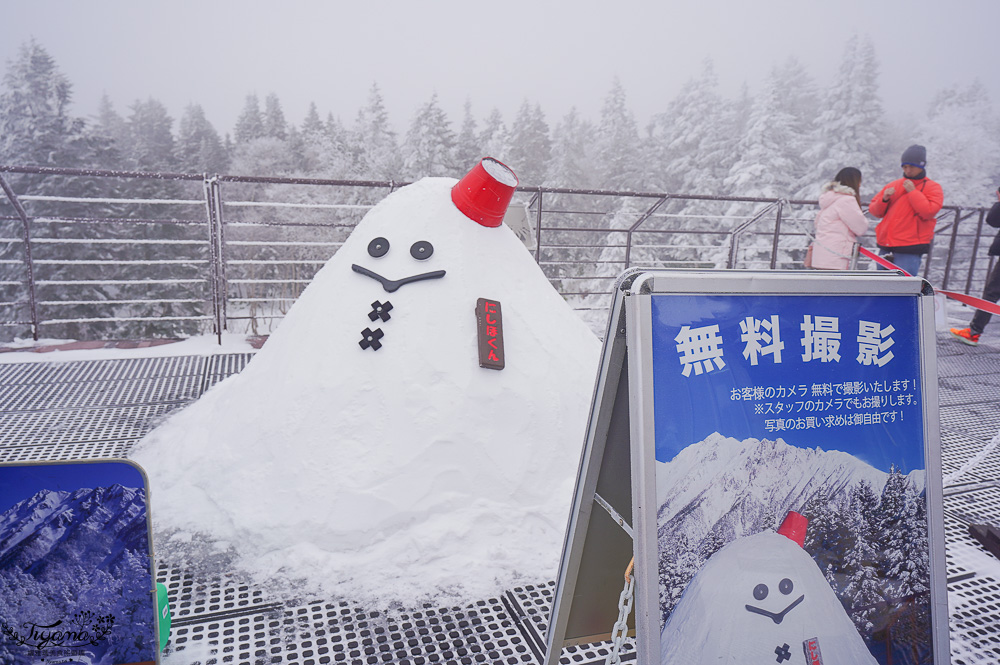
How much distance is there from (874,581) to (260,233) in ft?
81.2

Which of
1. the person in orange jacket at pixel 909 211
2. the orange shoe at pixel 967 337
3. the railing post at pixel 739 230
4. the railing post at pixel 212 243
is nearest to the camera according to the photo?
the railing post at pixel 212 243

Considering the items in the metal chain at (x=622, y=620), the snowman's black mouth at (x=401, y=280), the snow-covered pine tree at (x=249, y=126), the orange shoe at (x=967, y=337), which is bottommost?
the orange shoe at (x=967, y=337)

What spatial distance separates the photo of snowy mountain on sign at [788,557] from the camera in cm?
113

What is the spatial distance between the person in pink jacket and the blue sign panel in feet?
14.2

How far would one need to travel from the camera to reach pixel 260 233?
23.2 m

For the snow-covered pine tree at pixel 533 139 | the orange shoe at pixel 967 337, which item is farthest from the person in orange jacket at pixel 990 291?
the snow-covered pine tree at pixel 533 139

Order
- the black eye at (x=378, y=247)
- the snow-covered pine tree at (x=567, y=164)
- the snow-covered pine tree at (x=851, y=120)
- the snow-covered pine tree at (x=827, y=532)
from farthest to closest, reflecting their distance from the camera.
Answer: the snow-covered pine tree at (x=567, y=164) → the snow-covered pine tree at (x=851, y=120) → the black eye at (x=378, y=247) → the snow-covered pine tree at (x=827, y=532)

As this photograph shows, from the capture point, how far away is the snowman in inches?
44.7

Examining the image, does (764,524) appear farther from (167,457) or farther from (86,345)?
(86,345)

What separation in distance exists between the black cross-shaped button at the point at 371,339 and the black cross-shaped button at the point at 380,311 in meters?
0.06

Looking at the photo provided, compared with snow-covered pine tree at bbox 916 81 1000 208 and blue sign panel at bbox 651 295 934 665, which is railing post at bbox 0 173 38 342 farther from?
snow-covered pine tree at bbox 916 81 1000 208

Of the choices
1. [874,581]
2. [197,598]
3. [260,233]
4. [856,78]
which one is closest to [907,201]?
[874,581]

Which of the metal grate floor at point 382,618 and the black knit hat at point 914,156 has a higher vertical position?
the black knit hat at point 914,156

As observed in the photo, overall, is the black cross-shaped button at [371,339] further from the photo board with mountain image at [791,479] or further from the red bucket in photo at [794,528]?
the red bucket in photo at [794,528]
